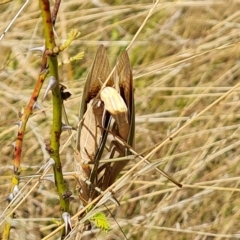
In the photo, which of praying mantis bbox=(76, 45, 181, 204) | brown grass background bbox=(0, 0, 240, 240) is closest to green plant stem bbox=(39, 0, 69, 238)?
praying mantis bbox=(76, 45, 181, 204)

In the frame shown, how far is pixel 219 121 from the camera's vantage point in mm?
1356

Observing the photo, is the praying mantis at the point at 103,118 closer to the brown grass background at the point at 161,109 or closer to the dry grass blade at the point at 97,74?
the dry grass blade at the point at 97,74

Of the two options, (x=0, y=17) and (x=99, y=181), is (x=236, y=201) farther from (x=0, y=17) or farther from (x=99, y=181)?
(x=0, y=17)

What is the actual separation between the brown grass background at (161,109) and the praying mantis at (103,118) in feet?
→ 1.69

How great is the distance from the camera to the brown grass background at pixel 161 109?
1.23m

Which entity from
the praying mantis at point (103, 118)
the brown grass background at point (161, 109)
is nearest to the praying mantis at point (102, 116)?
the praying mantis at point (103, 118)

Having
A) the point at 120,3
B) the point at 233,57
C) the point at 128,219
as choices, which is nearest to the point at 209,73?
the point at 233,57

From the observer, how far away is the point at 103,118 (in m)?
0.54

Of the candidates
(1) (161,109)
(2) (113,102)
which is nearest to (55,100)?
(2) (113,102)

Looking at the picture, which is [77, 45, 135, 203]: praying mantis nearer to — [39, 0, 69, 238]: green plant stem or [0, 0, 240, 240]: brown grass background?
[39, 0, 69, 238]: green plant stem

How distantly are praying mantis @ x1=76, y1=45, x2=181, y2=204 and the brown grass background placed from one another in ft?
1.69

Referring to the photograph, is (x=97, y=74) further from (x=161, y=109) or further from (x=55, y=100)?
(x=161, y=109)

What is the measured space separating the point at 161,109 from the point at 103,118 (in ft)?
3.04

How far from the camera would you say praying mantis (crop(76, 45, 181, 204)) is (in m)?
0.51
